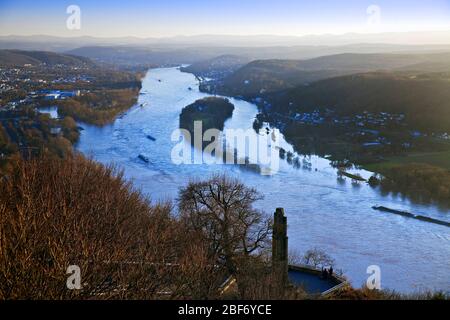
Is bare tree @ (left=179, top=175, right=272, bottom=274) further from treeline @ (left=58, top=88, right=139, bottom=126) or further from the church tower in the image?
treeline @ (left=58, top=88, right=139, bottom=126)

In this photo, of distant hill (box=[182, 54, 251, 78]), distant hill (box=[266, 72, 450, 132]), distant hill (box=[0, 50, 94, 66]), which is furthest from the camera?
distant hill (box=[182, 54, 251, 78])

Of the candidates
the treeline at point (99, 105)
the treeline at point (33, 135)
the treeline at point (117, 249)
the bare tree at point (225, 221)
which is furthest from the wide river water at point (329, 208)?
the treeline at point (99, 105)

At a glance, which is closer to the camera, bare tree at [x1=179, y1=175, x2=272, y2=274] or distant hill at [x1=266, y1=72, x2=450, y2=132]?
bare tree at [x1=179, y1=175, x2=272, y2=274]

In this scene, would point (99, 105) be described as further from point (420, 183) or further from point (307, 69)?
point (307, 69)

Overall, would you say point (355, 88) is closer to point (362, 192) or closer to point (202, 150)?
point (202, 150)

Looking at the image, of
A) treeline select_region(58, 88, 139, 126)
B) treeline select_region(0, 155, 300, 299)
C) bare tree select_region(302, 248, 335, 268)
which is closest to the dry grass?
treeline select_region(0, 155, 300, 299)
